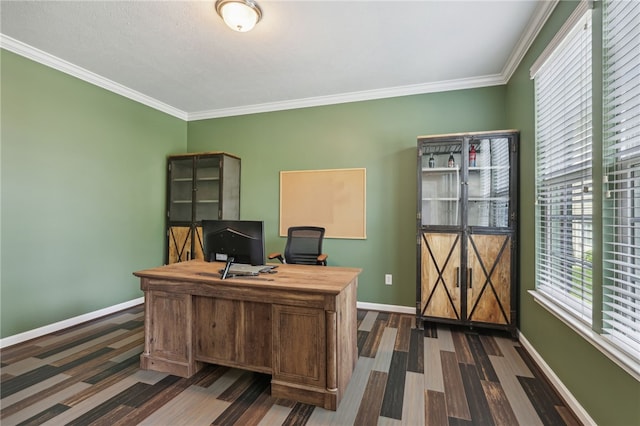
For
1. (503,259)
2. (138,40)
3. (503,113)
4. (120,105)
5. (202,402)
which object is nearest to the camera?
(202,402)

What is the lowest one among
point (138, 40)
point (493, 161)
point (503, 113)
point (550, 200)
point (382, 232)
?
point (382, 232)

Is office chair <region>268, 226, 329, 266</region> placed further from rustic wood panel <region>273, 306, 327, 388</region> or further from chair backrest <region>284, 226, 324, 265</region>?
rustic wood panel <region>273, 306, 327, 388</region>

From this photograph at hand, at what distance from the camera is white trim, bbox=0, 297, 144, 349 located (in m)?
2.79

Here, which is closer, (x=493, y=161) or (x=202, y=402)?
(x=202, y=402)

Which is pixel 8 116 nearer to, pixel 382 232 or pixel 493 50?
pixel 382 232

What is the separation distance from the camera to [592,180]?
5.66ft

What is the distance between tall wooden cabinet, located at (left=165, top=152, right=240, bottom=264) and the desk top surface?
1682 mm

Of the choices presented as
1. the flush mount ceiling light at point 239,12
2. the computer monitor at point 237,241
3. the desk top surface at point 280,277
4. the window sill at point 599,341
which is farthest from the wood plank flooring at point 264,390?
the flush mount ceiling light at point 239,12

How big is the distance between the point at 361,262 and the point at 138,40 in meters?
3.35

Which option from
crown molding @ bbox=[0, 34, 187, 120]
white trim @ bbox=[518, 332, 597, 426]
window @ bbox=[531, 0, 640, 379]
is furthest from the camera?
crown molding @ bbox=[0, 34, 187, 120]

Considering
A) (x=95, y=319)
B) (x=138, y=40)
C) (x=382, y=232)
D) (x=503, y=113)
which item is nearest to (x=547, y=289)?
(x=382, y=232)

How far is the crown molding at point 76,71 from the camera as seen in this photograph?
2.74 m

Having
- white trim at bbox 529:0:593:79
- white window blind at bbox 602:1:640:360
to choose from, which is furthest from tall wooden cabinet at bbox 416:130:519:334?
white window blind at bbox 602:1:640:360

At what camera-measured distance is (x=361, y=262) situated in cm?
389
